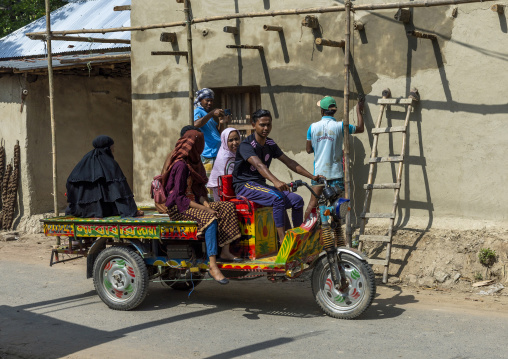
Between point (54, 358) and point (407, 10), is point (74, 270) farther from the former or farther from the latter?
point (407, 10)

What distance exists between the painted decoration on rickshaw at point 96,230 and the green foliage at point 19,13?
48.8 ft

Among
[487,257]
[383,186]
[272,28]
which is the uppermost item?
[272,28]

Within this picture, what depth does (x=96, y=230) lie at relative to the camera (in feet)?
25.0

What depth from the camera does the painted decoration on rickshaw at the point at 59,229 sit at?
7754 millimetres

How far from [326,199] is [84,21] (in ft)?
42.0

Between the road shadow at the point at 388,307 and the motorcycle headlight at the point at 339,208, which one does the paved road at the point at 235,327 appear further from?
the motorcycle headlight at the point at 339,208

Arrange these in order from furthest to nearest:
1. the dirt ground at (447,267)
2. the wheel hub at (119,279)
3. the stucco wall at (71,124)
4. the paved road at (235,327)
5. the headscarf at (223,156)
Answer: the stucco wall at (71,124) < the headscarf at (223,156) < the dirt ground at (447,267) < the wheel hub at (119,279) < the paved road at (235,327)

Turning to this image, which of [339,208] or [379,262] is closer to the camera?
[339,208]

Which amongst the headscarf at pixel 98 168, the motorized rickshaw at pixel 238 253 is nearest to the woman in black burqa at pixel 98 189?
the headscarf at pixel 98 168

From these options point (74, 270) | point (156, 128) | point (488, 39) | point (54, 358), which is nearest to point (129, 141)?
point (156, 128)

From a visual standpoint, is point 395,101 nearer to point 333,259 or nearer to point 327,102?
point 327,102

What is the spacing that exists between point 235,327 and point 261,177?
165 centimetres

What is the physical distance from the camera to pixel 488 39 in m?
8.68

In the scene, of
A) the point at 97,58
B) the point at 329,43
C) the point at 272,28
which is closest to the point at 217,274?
the point at 329,43
